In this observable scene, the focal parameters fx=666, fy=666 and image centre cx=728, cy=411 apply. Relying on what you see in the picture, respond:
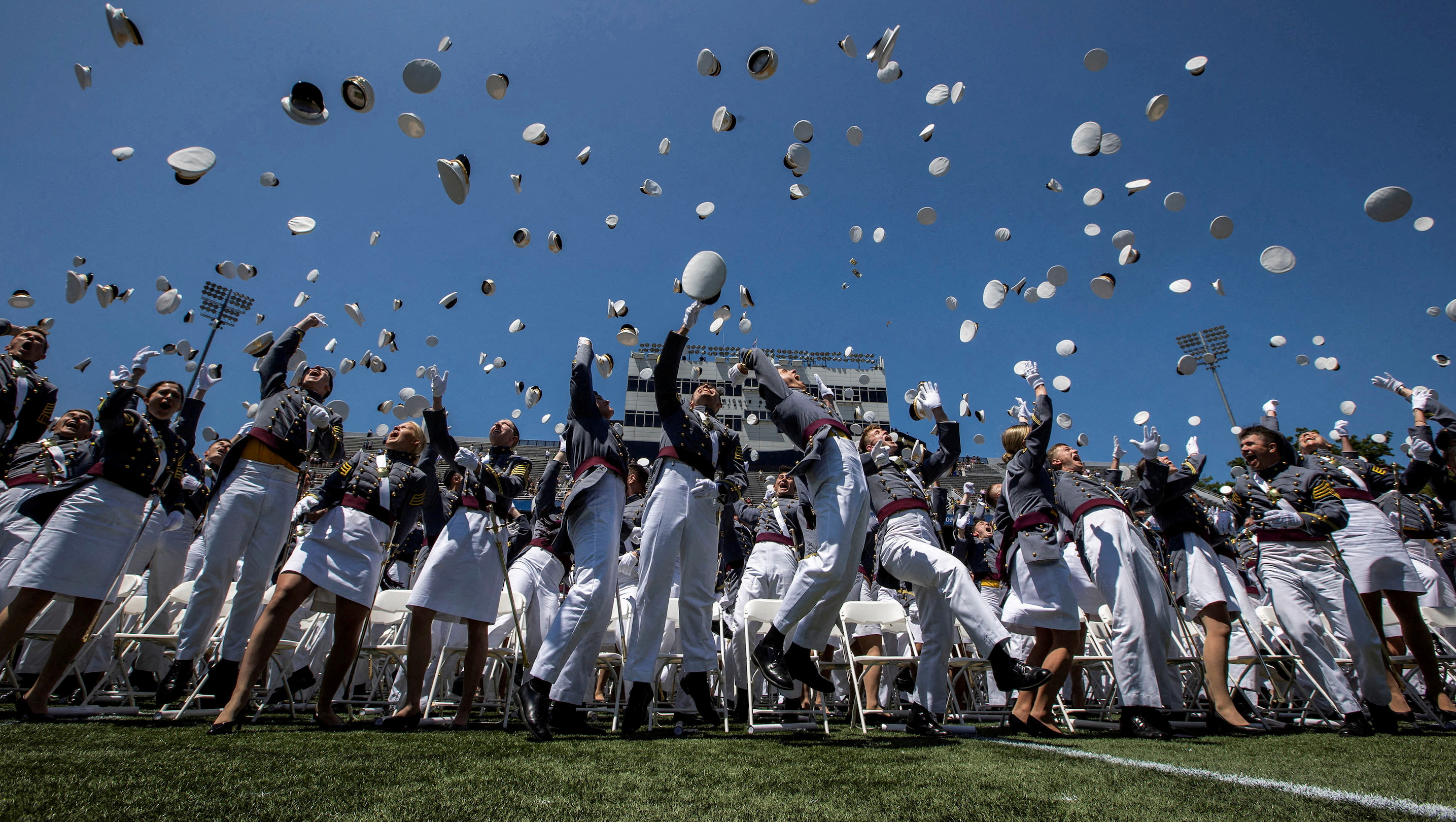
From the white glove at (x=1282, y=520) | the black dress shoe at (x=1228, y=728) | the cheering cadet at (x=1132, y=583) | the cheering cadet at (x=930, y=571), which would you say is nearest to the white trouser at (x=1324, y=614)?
the white glove at (x=1282, y=520)

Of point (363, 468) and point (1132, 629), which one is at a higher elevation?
point (363, 468)

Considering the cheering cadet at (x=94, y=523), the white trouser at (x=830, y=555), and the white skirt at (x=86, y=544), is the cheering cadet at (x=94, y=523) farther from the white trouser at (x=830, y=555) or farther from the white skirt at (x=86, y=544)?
the white trouser at (x=830, y=555)

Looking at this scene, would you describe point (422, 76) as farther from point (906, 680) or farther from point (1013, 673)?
point (906, 680)

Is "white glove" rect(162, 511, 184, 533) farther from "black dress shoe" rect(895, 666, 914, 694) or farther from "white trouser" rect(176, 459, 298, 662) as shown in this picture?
"black dress shoe" rect(895, 666, 914, 694)

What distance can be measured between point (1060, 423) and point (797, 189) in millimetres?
6651

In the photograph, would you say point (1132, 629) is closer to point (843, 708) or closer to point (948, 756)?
point (948, 756)

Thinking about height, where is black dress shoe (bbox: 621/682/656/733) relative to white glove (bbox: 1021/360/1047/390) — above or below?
below

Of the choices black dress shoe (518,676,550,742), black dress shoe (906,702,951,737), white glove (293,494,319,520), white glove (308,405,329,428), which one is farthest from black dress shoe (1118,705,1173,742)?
white glove (293,494,319,520)

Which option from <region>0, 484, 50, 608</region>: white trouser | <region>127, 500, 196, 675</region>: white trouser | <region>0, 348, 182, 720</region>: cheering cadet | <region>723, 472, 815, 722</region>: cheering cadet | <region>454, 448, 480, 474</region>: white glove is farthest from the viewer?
<region>723, 472, 815, 722</region>: cheering cadet

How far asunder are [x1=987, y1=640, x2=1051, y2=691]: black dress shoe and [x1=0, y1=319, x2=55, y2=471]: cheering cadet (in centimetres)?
733

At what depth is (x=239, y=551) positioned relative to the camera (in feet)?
13.8

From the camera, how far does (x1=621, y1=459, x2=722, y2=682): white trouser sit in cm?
434

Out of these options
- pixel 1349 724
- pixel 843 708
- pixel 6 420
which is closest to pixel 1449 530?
pixel 1349 724

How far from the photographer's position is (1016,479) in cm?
550
